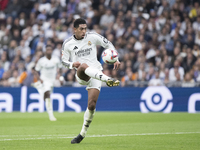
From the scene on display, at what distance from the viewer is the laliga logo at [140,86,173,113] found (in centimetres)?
1714

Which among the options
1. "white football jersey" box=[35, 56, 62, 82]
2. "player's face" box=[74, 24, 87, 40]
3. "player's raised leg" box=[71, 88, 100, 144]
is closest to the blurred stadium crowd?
"white football jersey" box=[35, 56, 62, 82]

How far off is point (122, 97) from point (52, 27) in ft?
20.5

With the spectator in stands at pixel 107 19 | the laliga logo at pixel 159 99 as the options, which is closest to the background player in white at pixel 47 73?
the laliga logo at pixel 159 99

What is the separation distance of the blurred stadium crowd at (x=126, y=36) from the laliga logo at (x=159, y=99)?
1.41 ft

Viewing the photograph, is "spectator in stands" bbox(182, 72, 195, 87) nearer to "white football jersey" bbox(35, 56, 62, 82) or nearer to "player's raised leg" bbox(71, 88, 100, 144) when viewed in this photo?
"white football jersey" bbox(35, 56, 62, 82)

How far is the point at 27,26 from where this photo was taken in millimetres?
22906

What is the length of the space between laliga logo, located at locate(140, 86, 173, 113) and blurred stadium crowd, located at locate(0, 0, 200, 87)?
0.43m

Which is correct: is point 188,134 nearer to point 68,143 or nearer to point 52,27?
point 68,143

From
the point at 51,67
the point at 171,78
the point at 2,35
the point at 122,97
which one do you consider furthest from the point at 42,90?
the point at 2,35

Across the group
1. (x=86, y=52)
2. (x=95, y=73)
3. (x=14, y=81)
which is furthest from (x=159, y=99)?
(x=95, y=73)

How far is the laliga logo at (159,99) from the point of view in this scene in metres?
17.1

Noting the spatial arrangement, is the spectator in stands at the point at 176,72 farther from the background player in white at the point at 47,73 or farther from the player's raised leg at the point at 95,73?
the player's raised leg at the point at 95,73

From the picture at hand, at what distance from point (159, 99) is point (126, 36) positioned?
425 centimetres

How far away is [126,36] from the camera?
65.4 ft
